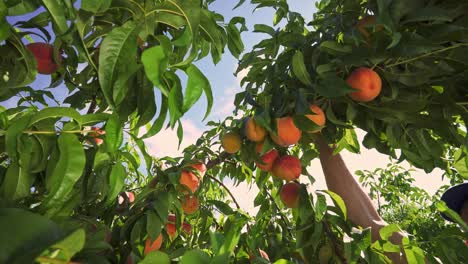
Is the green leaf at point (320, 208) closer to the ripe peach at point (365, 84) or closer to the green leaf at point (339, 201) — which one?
the green leaf at point (339, 201)

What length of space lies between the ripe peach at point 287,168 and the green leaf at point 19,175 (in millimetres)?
758

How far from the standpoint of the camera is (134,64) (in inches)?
19.4

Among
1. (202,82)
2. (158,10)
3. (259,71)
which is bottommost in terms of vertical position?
(202,82)

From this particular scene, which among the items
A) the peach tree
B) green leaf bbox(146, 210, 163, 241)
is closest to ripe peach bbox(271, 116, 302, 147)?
the peach tree

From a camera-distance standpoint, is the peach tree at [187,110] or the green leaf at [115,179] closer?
the peach tree at [187,110]

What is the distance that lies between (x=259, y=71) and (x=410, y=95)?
1.91ft

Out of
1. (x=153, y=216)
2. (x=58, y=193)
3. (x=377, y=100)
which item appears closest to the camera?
(x=58, y=193)

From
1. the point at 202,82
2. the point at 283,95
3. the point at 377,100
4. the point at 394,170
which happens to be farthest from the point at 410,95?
the point at 394,170

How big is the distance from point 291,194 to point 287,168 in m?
0.10

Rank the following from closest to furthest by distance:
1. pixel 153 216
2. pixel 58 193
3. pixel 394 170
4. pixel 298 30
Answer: pixel 58 193, pixel 153 216, pixel 298 30, pixel 394 170

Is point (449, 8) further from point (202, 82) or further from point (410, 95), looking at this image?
point (202, 82)

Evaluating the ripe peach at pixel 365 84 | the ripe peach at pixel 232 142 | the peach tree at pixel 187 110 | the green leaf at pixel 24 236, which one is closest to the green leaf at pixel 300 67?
the peach tree at pixel 187 110

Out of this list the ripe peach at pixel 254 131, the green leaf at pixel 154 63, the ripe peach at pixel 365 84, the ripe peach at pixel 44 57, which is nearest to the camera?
the green leaf at pixel 154 63

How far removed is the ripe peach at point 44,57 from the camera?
2.38 ft
